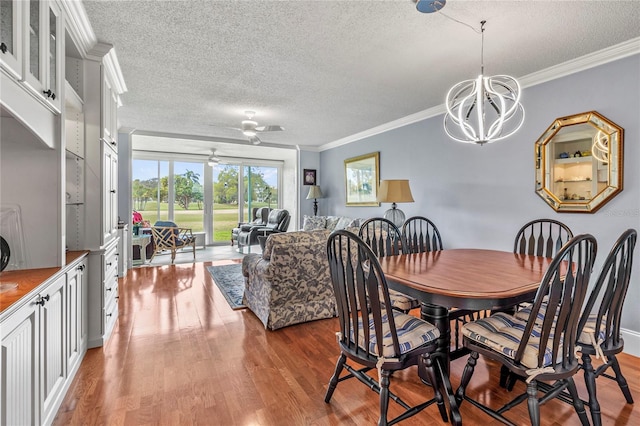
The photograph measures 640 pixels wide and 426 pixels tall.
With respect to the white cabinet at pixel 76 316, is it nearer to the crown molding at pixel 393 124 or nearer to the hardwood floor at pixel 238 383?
the hardwood floor at pixel 238 383

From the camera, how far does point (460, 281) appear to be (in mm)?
1680

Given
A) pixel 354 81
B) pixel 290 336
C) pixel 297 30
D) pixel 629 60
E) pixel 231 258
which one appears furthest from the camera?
pixel 231 258

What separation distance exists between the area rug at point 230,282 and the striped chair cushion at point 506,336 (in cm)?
253

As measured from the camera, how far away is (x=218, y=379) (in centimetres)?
212

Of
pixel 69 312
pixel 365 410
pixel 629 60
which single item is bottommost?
pixel 365 410

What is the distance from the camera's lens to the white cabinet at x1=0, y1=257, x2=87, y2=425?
1.20m

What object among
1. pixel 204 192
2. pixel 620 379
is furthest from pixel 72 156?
pixel 204 192

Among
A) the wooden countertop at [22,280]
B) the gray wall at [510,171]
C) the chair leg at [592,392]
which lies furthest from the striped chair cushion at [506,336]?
the wooden countertop at [22,280]

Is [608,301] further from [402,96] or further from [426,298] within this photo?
[402,96]

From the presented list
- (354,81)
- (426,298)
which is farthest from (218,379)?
(354,81)

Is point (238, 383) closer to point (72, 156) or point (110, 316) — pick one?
point (110, 316)

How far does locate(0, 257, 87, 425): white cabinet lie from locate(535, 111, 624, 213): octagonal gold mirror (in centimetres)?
386

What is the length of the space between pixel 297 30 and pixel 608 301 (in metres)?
2.52

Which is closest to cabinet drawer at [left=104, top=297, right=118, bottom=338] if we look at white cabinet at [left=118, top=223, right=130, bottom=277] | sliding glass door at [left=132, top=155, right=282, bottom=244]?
white cabinet at [left=118, top=223, right=130, bottom=277]
